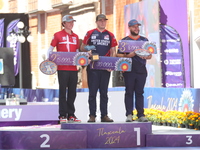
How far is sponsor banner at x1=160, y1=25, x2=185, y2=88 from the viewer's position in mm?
17766

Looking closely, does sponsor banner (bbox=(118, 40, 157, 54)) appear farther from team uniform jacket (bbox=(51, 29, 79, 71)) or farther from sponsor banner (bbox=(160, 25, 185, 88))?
sponsor banner (bbox=(160, 25, 185, 88))

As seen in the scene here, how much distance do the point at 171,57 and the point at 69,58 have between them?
375 inches

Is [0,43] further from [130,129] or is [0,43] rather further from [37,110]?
[130,129]

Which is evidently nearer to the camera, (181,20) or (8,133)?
(8,133)

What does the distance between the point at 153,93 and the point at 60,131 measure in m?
7.41

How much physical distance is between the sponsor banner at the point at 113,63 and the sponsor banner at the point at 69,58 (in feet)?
0.63

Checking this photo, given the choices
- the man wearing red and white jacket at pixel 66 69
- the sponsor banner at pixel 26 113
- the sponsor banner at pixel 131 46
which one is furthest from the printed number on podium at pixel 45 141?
the sponsor banner at pixel 26 113

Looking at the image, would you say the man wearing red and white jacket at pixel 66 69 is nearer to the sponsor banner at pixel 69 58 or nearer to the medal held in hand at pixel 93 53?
the sponsor banner at pixel 69 58

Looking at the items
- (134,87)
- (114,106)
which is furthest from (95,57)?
(114,106)

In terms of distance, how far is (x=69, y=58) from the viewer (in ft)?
29.7

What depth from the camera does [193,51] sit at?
1739 cm

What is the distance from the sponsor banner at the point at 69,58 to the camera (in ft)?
29.4

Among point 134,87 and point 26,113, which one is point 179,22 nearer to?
point 26,113

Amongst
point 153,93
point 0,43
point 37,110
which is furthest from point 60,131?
point 0,43
